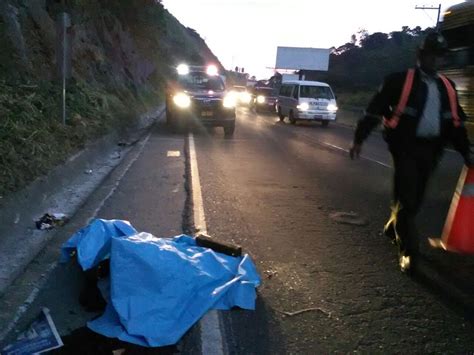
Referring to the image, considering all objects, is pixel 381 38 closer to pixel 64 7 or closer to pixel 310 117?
pixel 310 117

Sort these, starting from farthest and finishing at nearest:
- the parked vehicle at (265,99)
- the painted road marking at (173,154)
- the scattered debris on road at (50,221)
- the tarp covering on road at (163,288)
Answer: the parked vehicle at (265,99) → the painted road marking at (173,154) → the scattered debris on road at (50,221) → the tarp covering on road at (163,288)

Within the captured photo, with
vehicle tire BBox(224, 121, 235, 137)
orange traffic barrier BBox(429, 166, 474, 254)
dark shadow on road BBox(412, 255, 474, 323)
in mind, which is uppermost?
orange traffic barrier BBox(429, 166, 474, 254)

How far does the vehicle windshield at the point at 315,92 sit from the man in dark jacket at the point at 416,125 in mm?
19158

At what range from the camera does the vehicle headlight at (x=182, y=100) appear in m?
16.9

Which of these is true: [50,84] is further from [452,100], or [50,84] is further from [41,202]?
[452,100]

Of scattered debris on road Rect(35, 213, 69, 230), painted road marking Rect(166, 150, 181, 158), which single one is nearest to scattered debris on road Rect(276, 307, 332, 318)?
scattered debris on road Rect(35, 213, 69, 230)

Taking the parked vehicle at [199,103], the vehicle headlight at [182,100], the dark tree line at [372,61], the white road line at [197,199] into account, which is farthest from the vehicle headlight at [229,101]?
the dark tree line at [372,61]

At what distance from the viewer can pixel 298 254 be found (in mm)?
5035

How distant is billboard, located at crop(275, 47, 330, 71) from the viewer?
6397cm

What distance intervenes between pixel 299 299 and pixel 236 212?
2721 mm

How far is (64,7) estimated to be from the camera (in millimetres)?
15992

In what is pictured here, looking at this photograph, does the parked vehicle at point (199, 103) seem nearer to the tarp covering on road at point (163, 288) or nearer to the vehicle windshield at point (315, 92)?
the vehicle windshield at point (315, 92)

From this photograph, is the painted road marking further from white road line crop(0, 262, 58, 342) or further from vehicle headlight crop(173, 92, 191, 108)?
white road line crop(0, 262, 58, 342)

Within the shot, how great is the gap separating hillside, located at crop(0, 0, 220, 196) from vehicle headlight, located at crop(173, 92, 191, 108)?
1.65 m
